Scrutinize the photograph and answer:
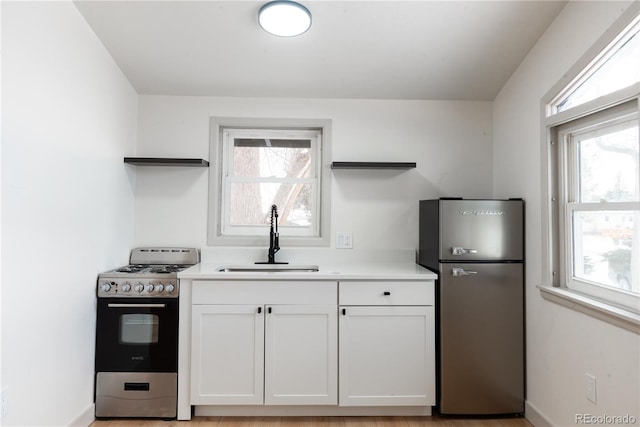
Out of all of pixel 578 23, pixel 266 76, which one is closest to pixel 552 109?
pixel 578 23

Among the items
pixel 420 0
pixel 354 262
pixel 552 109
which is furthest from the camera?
pixel 354 262

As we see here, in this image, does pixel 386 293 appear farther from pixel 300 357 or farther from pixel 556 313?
pixel 556 313

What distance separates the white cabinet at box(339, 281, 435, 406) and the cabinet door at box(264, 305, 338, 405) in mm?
69

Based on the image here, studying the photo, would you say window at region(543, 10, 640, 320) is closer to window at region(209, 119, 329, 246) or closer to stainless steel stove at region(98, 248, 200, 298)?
window at region(209, 119, 329, 246)

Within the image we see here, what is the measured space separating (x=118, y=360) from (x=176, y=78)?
1.95 meters

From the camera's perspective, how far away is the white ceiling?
185 cm

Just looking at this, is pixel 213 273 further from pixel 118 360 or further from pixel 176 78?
pixel 176 78

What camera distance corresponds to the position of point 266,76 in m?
2.36

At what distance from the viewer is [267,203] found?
2.73 m

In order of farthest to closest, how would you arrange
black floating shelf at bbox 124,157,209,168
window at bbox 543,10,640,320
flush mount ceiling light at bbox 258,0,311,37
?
black floating shelf at bbox 124,157,209,168
flush mount ceiling light at bbox 258,0,311,37
window at bbox 543,10,640,320

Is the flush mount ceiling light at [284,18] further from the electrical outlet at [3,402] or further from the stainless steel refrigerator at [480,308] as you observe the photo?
the electrical outlet at [3,402]

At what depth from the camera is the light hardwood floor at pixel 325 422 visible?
6.56ft

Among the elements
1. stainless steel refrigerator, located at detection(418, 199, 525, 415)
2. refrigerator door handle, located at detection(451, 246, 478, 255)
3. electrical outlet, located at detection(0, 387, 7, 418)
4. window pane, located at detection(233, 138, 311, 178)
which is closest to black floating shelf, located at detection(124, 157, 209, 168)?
window pane, located at detection(233, 138, 311, 178)

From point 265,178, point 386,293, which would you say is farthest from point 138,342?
point 386,293
